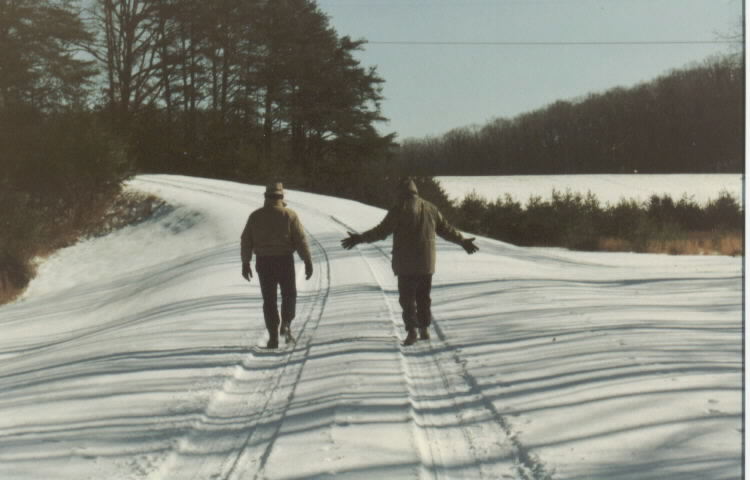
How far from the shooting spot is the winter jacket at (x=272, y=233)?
28.1 feet

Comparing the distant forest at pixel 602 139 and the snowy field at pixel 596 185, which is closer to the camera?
the snowy field at pixel 596 185

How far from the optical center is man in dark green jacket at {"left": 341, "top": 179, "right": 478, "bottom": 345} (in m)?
A: 8.45

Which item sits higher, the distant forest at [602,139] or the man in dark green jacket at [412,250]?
the distant forest at [602,139]

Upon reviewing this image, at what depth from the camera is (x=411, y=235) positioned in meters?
8.47

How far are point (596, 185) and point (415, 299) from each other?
5472 centimetres

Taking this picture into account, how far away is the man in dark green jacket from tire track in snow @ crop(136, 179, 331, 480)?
1190mm

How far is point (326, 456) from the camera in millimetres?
4902

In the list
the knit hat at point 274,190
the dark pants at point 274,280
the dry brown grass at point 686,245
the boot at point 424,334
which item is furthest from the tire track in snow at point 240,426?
the dry brown grass at point 686,245

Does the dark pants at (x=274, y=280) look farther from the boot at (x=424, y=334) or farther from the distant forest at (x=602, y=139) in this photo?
the distant forest at (x=602, y=139)

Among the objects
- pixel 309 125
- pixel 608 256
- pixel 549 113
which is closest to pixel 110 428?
pixel 608 256

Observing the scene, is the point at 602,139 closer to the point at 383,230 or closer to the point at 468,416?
the point at 383,230

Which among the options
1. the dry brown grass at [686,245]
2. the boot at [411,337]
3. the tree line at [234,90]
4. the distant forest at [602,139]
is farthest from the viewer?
the distant forest at [602,139]

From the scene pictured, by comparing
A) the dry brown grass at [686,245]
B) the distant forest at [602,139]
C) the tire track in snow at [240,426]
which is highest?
the distant forest at [602,139]

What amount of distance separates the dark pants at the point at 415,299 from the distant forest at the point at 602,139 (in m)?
36.9
